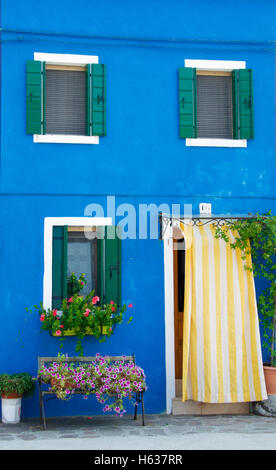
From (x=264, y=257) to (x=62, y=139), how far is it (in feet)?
11.2

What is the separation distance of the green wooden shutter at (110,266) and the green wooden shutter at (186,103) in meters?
1.82

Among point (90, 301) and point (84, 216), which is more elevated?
point (84, 216)

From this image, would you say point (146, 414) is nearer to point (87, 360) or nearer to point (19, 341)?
point (87, 360)

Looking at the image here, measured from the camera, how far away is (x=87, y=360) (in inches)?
354

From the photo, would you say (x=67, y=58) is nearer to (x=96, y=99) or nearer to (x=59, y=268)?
(x=96, y=99)

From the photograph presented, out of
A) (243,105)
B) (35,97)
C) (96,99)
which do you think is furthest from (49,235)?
(243,105)

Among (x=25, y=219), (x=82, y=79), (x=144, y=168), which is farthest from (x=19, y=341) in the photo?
(x=82, y=79)

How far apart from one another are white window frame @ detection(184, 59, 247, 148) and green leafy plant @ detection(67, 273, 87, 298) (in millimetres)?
2574

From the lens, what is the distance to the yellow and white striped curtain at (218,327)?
365 inches

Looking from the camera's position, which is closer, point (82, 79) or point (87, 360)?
point (87, 360)

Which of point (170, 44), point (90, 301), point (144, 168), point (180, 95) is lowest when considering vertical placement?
point (90, 301)

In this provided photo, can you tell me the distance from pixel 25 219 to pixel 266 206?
3.63 metres

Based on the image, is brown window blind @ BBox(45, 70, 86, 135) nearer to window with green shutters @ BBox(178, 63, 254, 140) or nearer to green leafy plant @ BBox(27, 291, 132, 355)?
window with green shutters @ BBox(178, 63, 254, 140)

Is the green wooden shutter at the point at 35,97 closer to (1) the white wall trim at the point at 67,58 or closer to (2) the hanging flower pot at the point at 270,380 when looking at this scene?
(1) the white wall trim at the point at 67,58
